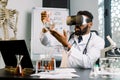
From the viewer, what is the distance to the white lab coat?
2125 millimetres

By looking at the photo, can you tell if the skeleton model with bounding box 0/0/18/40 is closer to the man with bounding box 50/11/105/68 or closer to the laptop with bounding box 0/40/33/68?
the man with bounding box 50/11/105/68

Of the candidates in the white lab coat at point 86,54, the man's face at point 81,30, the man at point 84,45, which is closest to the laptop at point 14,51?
the man at point 84,45

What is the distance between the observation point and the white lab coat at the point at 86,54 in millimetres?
2125

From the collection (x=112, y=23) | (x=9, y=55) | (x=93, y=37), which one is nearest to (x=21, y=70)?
(x=9, y=55)

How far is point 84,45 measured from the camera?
252cm

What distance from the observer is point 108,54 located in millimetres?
1885

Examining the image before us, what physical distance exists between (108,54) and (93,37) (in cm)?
67

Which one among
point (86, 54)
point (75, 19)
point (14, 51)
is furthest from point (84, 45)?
point (14, 51)

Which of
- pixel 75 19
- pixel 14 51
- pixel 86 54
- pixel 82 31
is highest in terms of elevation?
pixel 75 19

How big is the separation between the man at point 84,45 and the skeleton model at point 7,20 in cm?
119

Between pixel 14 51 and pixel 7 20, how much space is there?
5.61 ft

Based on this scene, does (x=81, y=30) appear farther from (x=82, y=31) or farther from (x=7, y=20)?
(x=7, y=20)

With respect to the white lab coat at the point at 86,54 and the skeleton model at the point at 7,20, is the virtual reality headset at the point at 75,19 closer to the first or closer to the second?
the white lab coat at the point at 86,54

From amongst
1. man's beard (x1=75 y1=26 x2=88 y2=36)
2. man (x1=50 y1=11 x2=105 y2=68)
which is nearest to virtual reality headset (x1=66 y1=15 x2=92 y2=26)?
man (x1=50 y1=11 x2=105 y2=68)
